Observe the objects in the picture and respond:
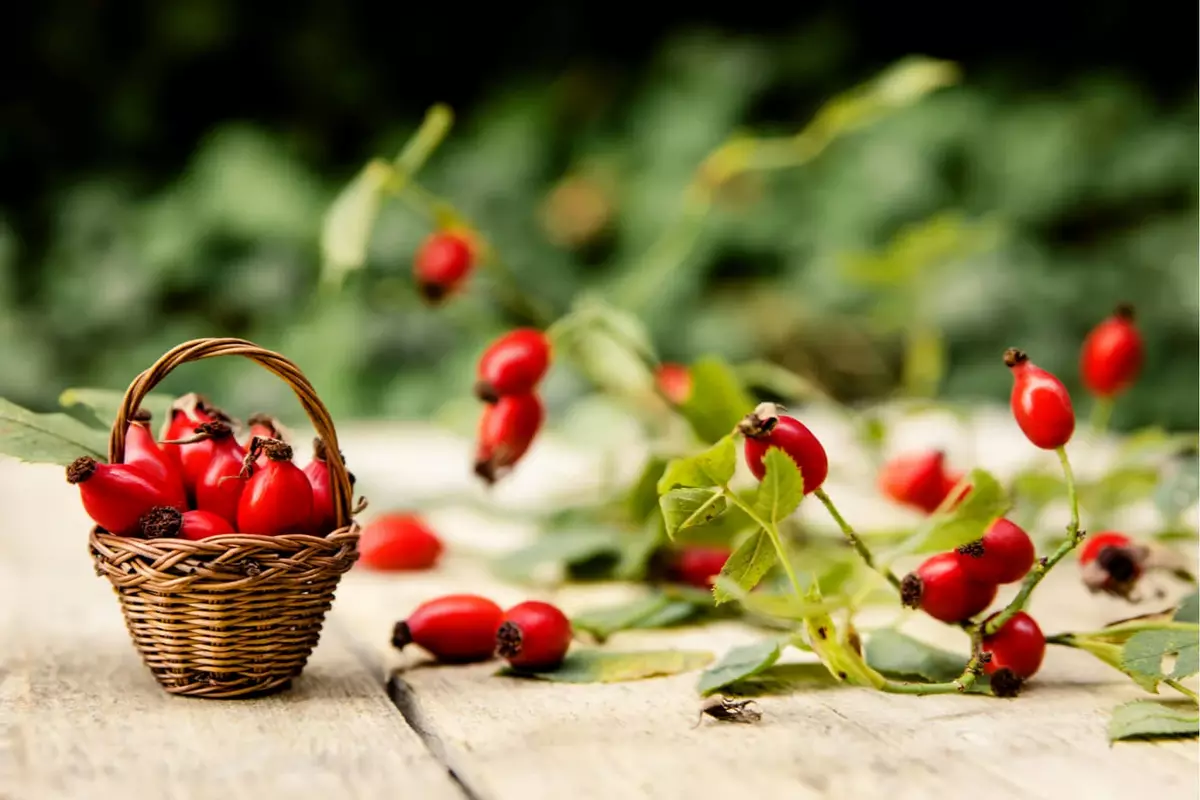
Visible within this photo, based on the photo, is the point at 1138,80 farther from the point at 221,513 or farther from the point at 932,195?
the point at 221,513

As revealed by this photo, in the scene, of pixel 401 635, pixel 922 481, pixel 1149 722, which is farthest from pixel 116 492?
pixel 922 481

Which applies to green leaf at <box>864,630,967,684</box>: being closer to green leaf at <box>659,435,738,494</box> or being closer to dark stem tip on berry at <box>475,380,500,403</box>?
green leaf at <box>659,435,738,494</box>

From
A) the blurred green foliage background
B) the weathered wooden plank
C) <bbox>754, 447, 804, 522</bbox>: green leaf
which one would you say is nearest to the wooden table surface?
the weathered wooden plank

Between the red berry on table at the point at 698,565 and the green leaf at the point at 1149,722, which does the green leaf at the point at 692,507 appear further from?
the red berry on table at the point at 698,565

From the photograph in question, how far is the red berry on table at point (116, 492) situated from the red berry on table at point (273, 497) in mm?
41

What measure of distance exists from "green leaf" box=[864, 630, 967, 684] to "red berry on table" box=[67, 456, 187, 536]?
1.26 feet

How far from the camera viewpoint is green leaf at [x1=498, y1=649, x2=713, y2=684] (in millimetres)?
667

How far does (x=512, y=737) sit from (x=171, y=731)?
0.16 m

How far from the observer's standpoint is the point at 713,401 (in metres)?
0.82

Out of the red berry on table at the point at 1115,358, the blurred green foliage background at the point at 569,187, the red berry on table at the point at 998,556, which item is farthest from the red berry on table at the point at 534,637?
the blurred green foliage background at the point at 569,187

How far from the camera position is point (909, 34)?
3043mm

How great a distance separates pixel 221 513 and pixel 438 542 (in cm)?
42

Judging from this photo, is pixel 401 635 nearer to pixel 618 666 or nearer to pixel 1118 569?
pixel 618 666

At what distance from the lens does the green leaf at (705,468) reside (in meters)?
0.56
